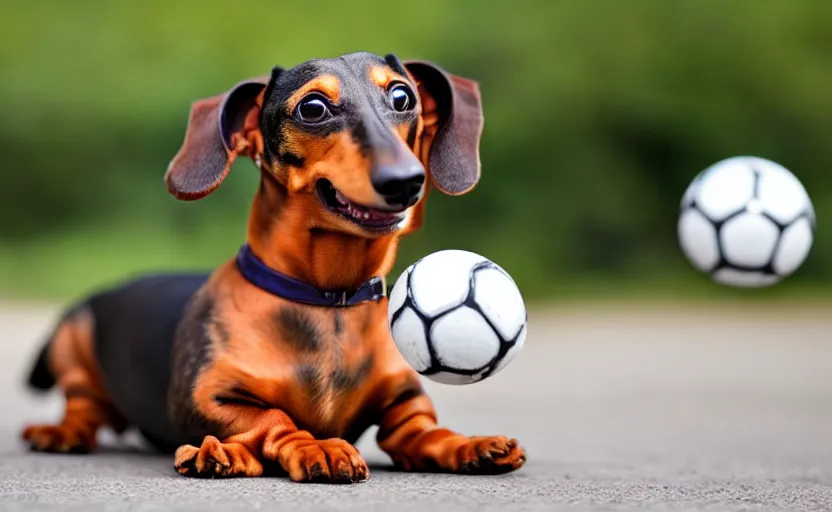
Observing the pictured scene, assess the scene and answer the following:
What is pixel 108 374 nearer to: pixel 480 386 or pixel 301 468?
pixel 301 468

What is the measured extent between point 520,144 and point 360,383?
11.9 m

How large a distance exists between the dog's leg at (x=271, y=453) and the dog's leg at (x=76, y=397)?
1122mm

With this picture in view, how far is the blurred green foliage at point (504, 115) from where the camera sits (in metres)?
14.4

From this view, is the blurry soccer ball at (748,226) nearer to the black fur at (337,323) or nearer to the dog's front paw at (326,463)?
the black fur at (337,323)

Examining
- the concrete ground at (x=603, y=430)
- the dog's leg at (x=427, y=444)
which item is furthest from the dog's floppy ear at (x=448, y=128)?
the concrete ground at (x=603, y=430)

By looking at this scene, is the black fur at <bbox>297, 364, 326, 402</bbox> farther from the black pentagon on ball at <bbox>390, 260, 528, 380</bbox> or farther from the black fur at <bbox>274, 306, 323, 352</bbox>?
the black pentagon on ball at <bbox>390, 260, 528, 380</bbox>

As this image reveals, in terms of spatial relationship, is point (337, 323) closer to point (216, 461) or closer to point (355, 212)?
point (355, 212)

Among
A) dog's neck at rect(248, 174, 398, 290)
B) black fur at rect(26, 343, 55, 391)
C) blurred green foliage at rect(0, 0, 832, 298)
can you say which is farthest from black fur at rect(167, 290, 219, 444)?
blurred green foliage at rect(0, 0, 832, 298)

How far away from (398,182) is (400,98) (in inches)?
18.2

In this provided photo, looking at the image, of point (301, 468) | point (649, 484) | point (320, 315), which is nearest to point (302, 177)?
point (320, 315)

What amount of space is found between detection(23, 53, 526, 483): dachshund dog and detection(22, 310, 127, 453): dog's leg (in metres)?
0.62

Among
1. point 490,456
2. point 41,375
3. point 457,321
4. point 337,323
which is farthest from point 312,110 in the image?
point 41,375

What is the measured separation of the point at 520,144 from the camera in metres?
15.1

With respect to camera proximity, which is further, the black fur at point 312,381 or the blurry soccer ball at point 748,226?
the blurry soccer ball at point 748,226
